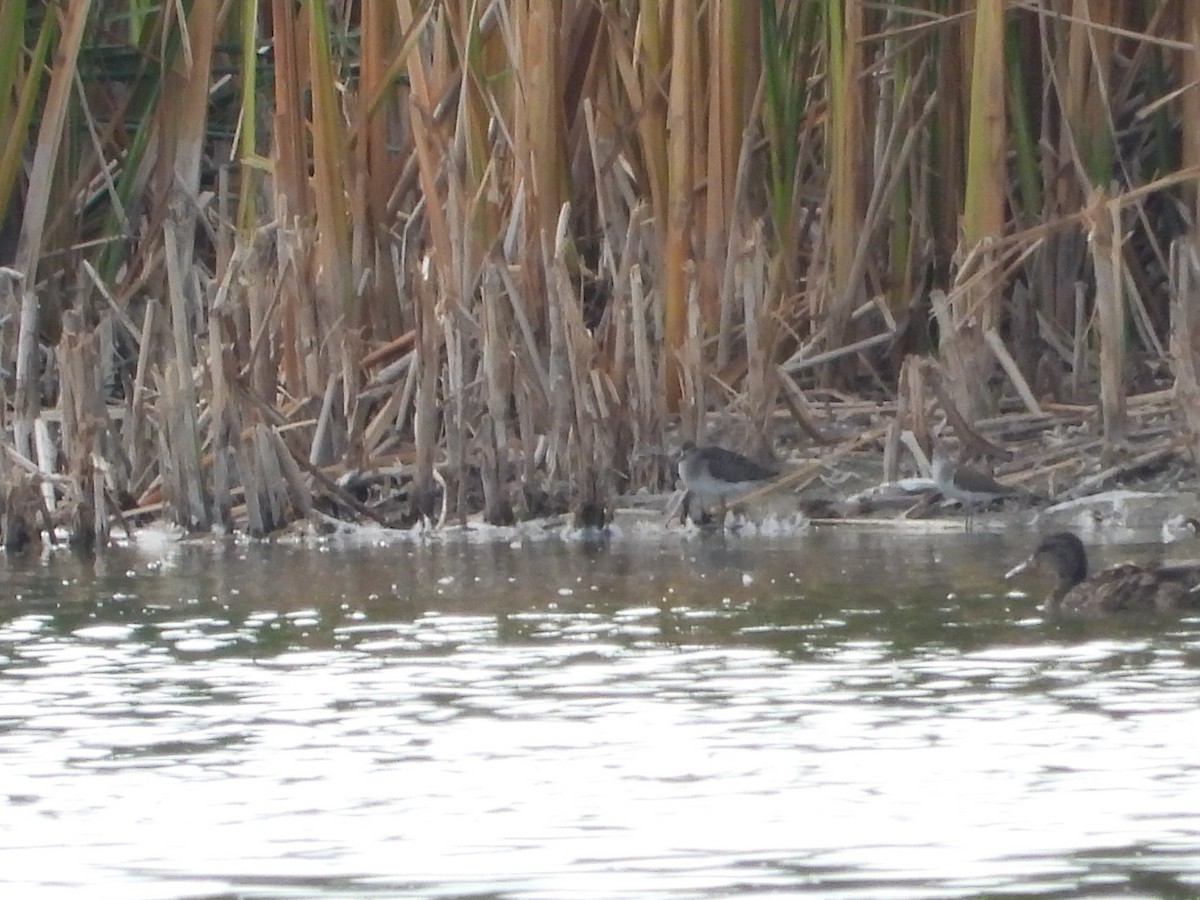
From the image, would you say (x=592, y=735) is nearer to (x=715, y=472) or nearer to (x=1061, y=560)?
(x=1061, y=560)

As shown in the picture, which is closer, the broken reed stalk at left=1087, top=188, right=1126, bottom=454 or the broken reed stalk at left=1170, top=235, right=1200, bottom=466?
the broken reed stalk at left=1170, top=235, right=1200, bottom=466

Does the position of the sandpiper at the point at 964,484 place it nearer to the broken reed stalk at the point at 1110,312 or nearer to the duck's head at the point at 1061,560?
the broken reed stalk at the point at 1110,312

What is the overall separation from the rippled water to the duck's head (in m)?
0.15

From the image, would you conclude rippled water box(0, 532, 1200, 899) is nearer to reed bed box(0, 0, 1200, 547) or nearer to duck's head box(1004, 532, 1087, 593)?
duck's head box(1004, 532, 1087, 593)

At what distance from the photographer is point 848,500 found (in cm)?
1149

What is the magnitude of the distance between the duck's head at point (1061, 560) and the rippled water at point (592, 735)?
15cm

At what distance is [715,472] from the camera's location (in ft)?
36.0

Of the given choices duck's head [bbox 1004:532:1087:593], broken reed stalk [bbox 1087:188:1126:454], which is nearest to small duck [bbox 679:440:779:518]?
broken reed stalk [bbox 1087:188:1126:454]

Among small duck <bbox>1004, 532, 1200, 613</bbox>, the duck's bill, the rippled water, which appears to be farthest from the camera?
the duck's bill

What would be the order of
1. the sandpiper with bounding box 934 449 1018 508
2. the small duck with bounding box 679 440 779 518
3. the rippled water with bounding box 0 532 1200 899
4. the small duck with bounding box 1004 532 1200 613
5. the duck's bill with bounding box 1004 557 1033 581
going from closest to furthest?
the rippled water with bounding box 0 532 1200 899 → the small duck with bounding box 1004 532 1200 613 → the duck's bill with bounding box 1004 557 1033 581 → the sandpiper with bounding box 934 449 1018 508 → the small duck with bounding box 679 440 779 518

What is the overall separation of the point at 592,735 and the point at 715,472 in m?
4.59

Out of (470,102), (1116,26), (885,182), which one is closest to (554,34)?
(470,102)

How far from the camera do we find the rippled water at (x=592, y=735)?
5.04 meters

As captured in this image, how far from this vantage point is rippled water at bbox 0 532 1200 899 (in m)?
5.04
